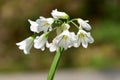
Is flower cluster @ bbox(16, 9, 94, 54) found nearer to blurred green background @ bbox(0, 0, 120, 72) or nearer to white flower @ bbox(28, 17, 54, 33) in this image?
white flower @ bbox(28, 17, 54, 33)

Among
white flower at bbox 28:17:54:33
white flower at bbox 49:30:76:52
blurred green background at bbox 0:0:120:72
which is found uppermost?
blurred green background at bbox 0:0:120:72

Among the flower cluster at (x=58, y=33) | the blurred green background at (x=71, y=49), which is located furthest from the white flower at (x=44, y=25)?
the blurred green background at (x=71, y=49)

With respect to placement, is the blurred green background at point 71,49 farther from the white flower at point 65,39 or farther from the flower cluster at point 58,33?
the white flower at point 65,39

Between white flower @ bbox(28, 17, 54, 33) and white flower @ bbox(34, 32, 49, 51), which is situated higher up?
white flower @ bbox(28, 17, 54, 33)

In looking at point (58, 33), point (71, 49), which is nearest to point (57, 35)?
point (58, 33)

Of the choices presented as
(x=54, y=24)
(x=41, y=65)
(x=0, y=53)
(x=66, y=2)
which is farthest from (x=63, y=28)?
(x=66, y=2)

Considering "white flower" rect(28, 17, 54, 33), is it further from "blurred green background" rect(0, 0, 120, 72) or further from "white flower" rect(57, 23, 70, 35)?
"blurred green background" rect(0, 0, 120, 72)

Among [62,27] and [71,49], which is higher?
[71,49]

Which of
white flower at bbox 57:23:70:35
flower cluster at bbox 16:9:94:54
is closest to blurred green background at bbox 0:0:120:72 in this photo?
flower cluster at bbox 16:9:94:54

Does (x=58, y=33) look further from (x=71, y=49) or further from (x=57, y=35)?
(x=71, y=49)

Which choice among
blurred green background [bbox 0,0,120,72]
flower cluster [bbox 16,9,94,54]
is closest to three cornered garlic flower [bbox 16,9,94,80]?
flower cluster [bbox 16,9,94,54]

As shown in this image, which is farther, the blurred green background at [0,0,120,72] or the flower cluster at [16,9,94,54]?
the blurred green background at [0,0,120,72]
